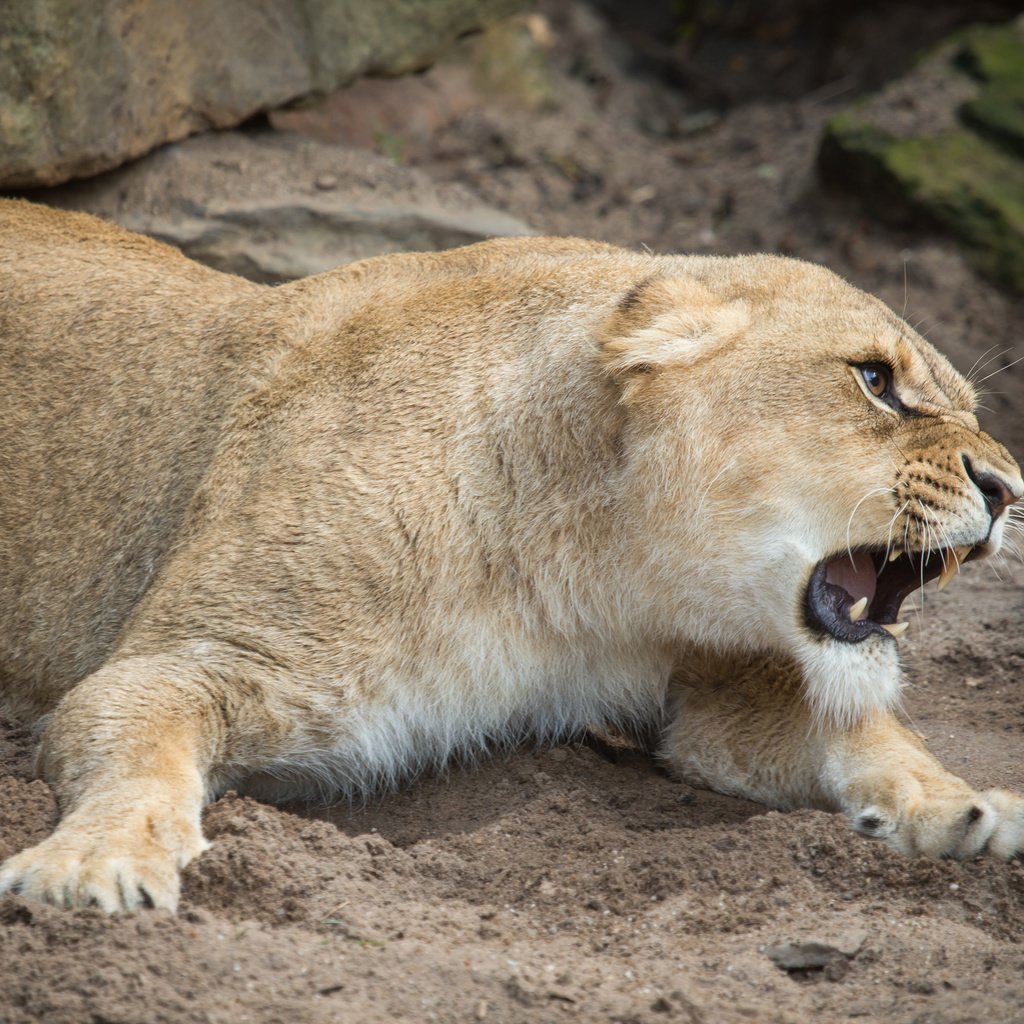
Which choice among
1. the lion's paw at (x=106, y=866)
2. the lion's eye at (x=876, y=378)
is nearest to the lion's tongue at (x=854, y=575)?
the lion's eye at (x=876, y=378)

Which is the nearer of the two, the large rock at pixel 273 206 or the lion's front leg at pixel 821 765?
the lion's front leg at pixel 821 765

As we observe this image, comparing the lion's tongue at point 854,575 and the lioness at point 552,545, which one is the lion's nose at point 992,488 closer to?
the lioness at point 552,545

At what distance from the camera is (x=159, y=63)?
6199 millimetres

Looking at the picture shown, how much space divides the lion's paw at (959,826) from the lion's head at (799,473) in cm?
36

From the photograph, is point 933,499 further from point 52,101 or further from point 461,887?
point 52,101

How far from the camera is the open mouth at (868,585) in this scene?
3.83 meters

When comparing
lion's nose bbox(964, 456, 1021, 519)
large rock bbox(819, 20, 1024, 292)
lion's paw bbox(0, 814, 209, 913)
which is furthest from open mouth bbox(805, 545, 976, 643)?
large rock bbox(819, 20, 1024, 292)

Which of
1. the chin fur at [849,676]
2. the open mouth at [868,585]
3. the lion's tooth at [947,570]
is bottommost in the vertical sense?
the chin fur at [849,676]

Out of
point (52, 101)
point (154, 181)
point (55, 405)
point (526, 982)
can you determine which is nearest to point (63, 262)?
point (55, 405)

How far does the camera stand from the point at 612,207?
8.48 meters

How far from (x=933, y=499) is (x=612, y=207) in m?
5.02

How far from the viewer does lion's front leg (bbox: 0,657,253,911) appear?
312 centimetres

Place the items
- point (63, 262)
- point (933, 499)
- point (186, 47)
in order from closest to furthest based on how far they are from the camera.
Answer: point (933, 499) < point (63, 262) < point (186, 47)

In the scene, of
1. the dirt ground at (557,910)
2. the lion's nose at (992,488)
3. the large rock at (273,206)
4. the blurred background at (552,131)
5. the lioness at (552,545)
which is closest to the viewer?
the dirt ground at (557,910)
